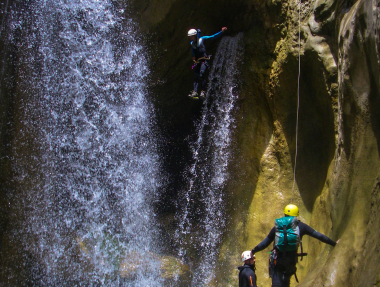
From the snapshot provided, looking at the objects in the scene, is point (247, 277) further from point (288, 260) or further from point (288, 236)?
point (288, 236)

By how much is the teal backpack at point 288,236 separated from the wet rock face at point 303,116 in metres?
0.45

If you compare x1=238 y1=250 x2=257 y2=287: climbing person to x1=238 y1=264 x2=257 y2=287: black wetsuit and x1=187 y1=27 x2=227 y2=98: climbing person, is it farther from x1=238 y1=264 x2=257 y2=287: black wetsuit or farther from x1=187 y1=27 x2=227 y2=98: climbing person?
x1=187 y1=27 x2=227 y2=98: climbing person

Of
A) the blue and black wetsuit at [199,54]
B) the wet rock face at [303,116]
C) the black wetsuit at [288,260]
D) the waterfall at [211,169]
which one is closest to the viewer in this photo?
the wet rock face at [303,116]

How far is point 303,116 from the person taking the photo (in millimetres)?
6422

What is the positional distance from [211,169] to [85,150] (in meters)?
2.82

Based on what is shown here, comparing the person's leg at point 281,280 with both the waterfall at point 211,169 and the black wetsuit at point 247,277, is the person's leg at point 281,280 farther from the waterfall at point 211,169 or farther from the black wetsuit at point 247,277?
the waterfall at point 211,169

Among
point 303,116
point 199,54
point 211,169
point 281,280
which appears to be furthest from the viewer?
point 211,169

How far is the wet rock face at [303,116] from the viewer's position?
3939mm

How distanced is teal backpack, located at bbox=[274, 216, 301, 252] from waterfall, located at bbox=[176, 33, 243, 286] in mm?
3538

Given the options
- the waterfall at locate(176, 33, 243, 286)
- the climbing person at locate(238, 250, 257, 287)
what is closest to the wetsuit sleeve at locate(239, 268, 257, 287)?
the climbing person at locate(238, 250, 257, 287)

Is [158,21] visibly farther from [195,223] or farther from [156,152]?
[195,223]

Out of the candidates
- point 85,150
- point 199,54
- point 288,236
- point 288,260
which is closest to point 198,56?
point 199,54

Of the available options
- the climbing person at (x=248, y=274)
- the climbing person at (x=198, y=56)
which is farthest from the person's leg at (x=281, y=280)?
the climbing person at (x=198, y=56)

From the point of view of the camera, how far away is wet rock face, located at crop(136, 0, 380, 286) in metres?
3.94
